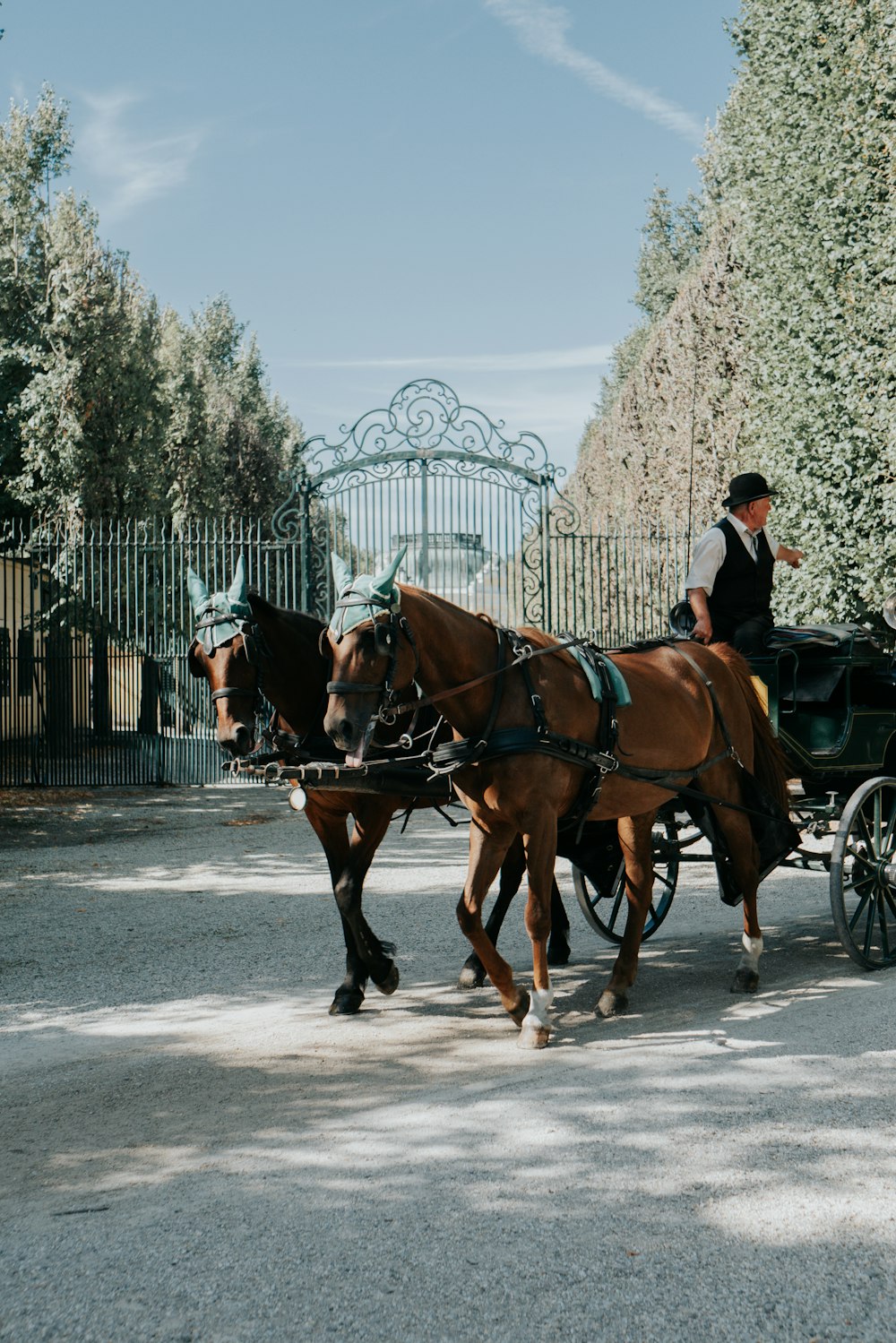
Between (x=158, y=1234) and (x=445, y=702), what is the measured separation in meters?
2.42

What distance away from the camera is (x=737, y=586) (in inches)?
275

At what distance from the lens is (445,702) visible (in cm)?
519

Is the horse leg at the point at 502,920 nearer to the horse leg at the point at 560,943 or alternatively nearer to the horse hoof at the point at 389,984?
the horse leg at the point at 560,943

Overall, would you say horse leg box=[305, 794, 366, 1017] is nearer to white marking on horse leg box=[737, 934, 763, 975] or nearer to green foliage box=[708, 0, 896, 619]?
white marking on horse leg box=[737, 934, 763, 975]

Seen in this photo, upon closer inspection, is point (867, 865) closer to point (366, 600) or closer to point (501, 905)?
point (501, 905)

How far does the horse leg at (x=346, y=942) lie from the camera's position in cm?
584

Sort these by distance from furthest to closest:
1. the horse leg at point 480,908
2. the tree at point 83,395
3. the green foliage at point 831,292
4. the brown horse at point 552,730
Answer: the tree at point 83,395
the green foliage at point 831,292
the horse leg at point 480,908
the brown horse at point 552,730

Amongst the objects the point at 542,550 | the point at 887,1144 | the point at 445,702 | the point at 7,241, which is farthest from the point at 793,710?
the point at 7,241

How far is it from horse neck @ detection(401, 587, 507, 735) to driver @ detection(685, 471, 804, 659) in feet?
6.56

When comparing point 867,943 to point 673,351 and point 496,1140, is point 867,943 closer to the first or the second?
point 496,1140

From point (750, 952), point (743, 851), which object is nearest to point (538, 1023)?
point (750, 952)

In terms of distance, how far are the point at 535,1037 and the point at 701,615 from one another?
268cm

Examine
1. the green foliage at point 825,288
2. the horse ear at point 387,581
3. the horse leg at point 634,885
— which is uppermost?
the green foliage at point 825,288

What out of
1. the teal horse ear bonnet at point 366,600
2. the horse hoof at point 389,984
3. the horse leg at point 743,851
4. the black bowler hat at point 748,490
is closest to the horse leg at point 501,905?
the horse hoof at point 389,984
